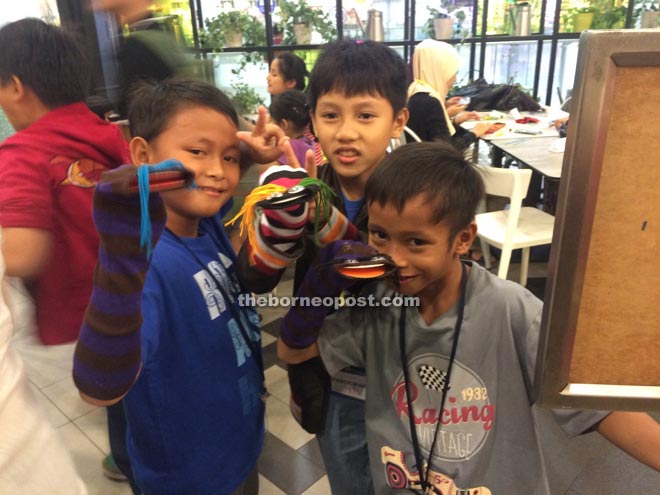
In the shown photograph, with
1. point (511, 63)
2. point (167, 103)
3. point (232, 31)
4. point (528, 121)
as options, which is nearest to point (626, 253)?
point (167, 103)

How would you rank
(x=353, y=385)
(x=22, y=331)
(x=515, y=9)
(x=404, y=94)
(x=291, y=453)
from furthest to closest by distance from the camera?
(x=515, y=9) < (x=291, y=453) < (x=22, y=331) < (x=404, y=94) < (x=353, y=385)

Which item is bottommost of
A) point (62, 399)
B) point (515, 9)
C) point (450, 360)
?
point (62, 399)

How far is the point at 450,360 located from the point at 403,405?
117 mm

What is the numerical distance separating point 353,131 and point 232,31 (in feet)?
14.8

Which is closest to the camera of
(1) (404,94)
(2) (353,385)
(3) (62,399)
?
(2) (353,385)

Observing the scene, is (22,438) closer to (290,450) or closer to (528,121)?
(290,450)

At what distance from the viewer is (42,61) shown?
45.2 inches

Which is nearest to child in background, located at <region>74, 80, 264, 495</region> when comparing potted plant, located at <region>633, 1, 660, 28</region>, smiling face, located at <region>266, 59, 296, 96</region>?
smiling face, located at <region>266, 59, 296, 96</region>

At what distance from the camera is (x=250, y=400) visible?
0.97m

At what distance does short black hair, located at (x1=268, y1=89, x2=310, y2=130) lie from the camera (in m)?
2.63

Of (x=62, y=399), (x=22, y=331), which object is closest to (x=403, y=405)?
(x=22, y=331)

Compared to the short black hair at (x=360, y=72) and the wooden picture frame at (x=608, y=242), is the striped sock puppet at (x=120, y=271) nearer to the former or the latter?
the wooden picture frame at (x=608, y=242)

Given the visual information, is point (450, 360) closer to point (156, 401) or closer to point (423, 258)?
point (423, 258)

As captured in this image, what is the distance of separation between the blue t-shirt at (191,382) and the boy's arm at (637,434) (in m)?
0.61
